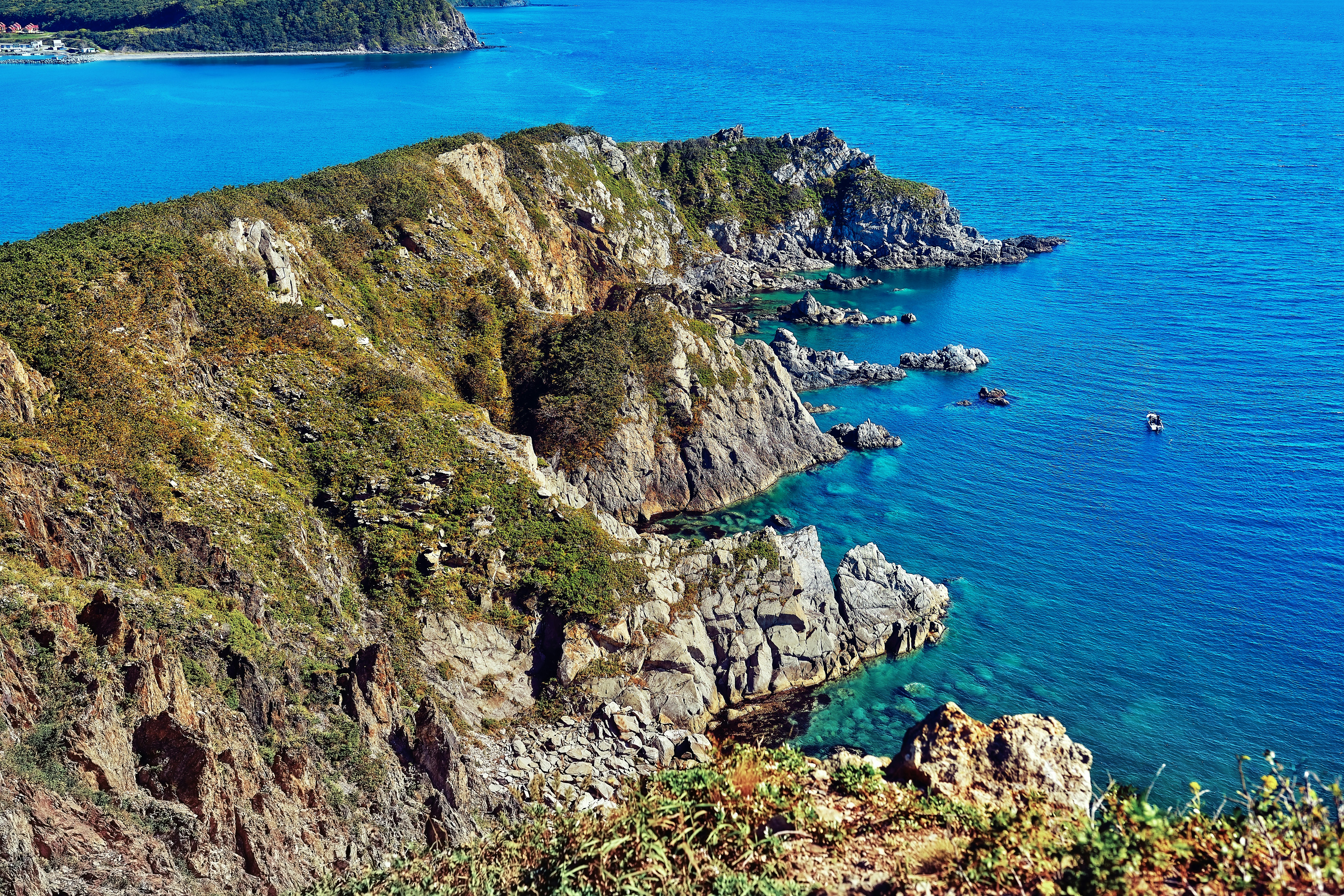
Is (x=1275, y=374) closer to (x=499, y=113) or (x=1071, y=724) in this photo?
(x=1071, y=724)

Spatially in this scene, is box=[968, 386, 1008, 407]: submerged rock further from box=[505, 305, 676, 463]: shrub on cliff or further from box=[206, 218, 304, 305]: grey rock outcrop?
box=[206, 218, 304, 305]: grey rock outcrop

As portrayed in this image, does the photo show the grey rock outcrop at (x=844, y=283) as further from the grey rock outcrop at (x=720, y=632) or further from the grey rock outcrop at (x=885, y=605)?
the grey rock outcrop at (x=720, y=632)

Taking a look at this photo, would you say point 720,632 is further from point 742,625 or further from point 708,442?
point 708,442

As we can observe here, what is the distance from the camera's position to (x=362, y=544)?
151 feet

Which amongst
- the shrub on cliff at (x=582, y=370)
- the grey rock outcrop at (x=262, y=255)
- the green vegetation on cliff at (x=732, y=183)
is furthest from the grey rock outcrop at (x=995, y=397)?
the grey rock outcrop at (x=262, y=255)

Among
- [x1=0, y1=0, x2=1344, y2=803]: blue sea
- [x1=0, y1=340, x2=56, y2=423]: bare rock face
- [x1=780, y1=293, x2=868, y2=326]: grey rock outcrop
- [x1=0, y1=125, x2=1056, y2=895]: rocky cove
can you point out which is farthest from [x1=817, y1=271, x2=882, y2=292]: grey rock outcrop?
[x1=0, y1=340, x2=56, y2=423]: bare rock face

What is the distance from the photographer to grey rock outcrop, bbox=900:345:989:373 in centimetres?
9844

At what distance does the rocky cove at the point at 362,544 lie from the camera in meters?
26.9

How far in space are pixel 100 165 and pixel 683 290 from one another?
10024 cm

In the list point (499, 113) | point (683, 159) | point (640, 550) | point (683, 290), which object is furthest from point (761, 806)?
point (499, 113)

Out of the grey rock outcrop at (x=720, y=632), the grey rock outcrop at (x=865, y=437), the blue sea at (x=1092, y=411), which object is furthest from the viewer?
the grey rock outcrop at (x=865, y=437)

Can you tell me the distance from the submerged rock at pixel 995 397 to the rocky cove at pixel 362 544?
1578cm

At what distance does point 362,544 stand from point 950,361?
235 ft

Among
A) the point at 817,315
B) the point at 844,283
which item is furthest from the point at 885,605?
the point at 844,283
